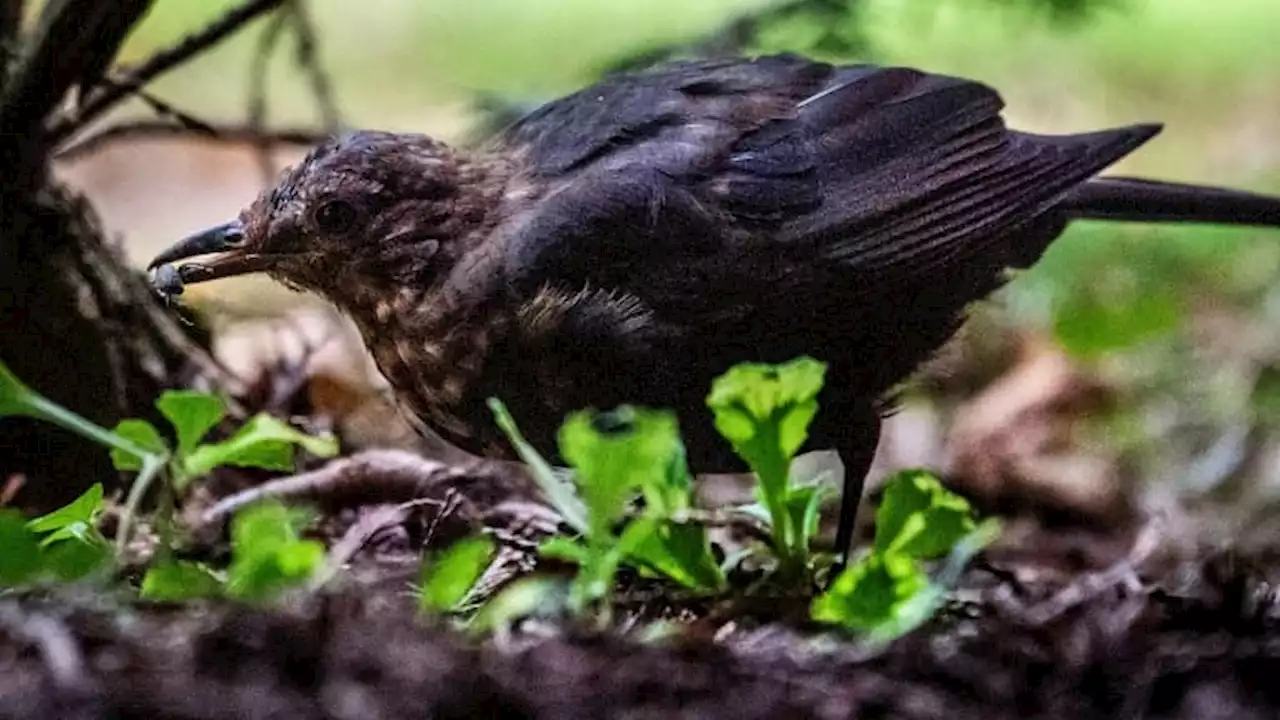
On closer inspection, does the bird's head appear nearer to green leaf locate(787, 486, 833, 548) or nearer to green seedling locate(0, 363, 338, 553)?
green seedling locate(0, 363, 338, 553)

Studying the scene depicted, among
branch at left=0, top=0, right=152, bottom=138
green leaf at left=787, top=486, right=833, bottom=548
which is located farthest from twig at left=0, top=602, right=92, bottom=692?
branch at left=0, top=0, right=152, bottom=138

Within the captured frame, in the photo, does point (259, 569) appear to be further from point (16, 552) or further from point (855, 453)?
point (855, 453)

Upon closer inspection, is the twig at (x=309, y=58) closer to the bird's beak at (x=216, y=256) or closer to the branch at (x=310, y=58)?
the branch at (x=310, y=58)

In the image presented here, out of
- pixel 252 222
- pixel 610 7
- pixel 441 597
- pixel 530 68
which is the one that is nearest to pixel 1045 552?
pixel 252 222

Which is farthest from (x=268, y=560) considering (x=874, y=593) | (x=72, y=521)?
(x=874, y=593)

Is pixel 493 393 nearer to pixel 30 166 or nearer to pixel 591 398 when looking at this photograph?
pixel 591 398
